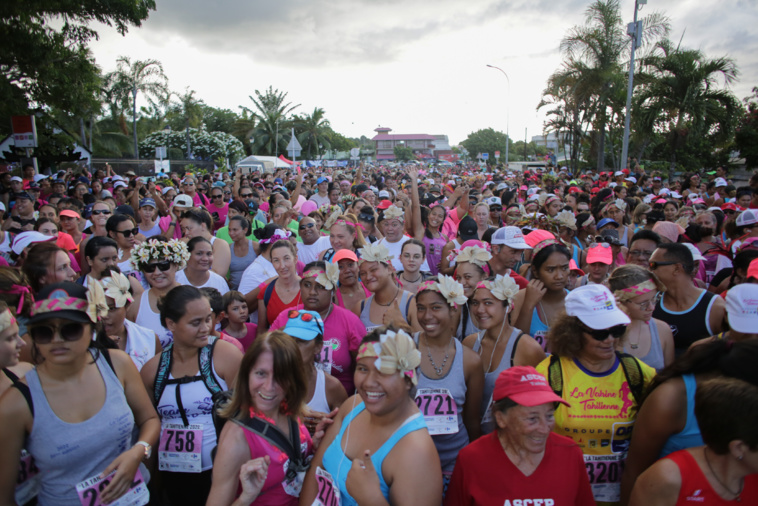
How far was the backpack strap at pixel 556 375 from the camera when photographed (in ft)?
8.55

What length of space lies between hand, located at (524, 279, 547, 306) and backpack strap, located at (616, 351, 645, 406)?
1151 mm

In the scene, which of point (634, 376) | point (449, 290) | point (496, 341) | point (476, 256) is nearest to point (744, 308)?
point (634, 376)

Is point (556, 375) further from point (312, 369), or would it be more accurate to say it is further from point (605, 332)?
point (312, 369)

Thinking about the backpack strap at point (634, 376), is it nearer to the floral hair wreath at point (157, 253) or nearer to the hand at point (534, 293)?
the hand at point (534, 293)

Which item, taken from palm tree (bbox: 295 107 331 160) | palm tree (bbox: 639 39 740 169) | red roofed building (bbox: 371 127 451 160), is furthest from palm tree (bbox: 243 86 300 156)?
red roofed building (bbox: 371 127 451 160)

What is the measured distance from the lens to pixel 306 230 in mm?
6500

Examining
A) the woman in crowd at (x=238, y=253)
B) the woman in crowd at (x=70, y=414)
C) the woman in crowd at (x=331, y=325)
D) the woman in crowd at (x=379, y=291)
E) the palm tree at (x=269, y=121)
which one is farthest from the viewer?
the palm tree at (x=269, y=121)

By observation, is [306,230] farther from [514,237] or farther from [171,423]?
[171,423]

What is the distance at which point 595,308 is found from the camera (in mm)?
2621

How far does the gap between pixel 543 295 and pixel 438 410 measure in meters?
1.56

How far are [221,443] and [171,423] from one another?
0.82 m

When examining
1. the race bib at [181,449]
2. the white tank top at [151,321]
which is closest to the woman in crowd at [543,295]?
the race bib at [181,449]

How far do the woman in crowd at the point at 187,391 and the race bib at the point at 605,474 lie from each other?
7.35ft

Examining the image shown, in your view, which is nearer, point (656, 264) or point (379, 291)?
point (656, 264)
